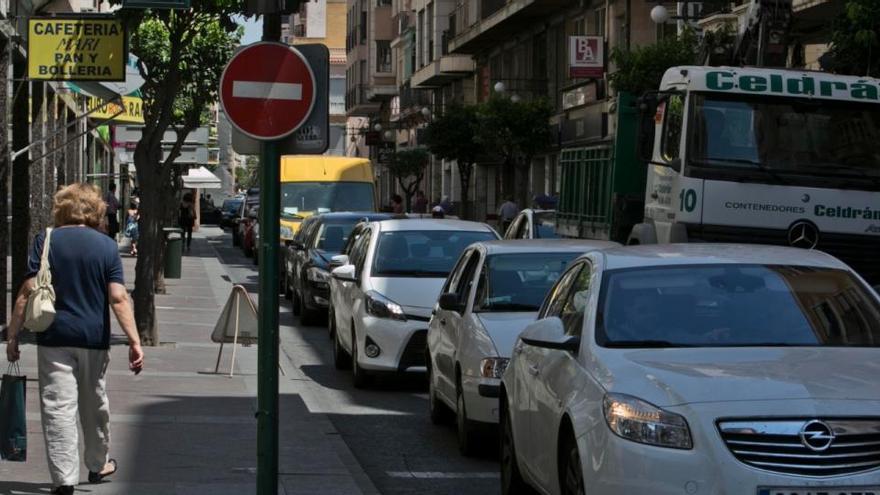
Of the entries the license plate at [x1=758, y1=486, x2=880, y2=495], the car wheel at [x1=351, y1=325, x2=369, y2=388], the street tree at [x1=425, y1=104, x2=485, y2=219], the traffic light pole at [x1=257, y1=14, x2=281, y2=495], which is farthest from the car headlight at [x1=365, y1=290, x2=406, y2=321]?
the street tree at [x1=425, y1=104, x2=485, y2=219]

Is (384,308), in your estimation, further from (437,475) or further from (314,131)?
(314,131)

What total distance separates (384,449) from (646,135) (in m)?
5.94

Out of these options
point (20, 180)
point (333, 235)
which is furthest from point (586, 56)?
point (20, 180)

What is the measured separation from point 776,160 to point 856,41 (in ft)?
6.95

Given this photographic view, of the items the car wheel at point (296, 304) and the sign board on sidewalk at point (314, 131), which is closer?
the sign board on sidewalk at point (314, 131)

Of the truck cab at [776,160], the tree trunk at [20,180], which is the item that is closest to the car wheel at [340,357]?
the truck cab at [776,160]

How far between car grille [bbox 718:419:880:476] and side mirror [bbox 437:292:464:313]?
5.69 meters

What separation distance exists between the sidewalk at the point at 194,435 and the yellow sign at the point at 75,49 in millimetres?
2857

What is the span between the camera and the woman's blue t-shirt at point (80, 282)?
920 cm

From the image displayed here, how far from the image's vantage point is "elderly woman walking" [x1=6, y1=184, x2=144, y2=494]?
29.9 ft

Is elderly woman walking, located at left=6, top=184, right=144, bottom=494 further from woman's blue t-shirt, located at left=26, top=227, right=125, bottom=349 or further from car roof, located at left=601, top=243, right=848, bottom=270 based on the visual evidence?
car roof, located at left=601, top=243, right=848, bottom=270

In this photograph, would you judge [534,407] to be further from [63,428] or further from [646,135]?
[646,135]

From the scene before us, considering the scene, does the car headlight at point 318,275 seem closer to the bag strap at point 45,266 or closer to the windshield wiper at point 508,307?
the windshield wiper at point 508,307

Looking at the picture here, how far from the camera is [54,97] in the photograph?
2716 cm
